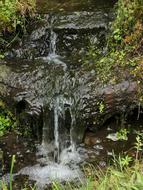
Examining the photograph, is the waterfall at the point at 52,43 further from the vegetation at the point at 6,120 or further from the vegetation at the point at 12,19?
the vegetation at the point at 6,120

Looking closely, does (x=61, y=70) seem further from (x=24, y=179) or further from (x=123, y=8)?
(x=24, y=179)

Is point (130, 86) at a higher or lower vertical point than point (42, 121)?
higher

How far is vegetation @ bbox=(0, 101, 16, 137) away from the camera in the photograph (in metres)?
6.38

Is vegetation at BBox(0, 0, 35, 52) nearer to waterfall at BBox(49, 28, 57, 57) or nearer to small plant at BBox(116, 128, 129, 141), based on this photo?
waterfall at BBox(49, 28, 57, 57)

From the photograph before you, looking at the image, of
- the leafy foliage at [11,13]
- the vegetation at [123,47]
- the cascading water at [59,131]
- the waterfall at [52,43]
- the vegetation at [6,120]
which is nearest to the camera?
the cascading water at [59,131]

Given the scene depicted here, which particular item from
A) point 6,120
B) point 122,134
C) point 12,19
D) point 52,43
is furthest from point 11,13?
point 122,134

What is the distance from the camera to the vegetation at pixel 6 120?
638cm

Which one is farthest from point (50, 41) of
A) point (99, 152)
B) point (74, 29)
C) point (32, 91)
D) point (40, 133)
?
point (99, 152)

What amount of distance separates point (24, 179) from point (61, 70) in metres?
1.75

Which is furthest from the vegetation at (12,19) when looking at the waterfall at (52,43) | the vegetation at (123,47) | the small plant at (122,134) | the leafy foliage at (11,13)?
the small plant at (122,134)

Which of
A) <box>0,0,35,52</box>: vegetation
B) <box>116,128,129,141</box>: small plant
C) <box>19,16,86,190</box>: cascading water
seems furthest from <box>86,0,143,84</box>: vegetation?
<box>0,0,35,52</box>: vegetation

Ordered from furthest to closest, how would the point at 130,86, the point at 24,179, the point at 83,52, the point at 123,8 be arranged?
the point at 83,52 < the point at 123,8 < the point at 130,86 < the point at 24,179

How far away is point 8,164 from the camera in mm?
5801

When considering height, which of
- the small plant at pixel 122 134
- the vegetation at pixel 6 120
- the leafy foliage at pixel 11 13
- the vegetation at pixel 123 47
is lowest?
the small plant at pixel 122 134
